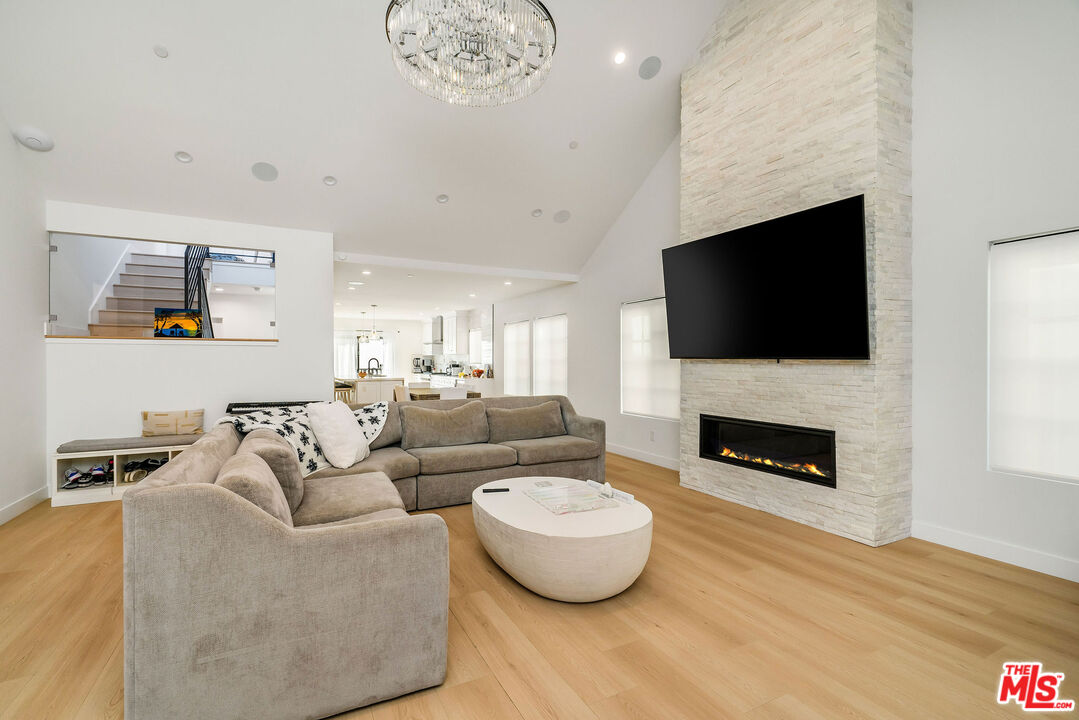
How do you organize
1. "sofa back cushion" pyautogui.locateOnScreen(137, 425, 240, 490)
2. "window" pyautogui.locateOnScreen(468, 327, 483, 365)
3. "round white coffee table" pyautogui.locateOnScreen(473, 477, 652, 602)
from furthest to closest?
1. "window" pyautogui.locateOnScreen(468, 327, 483, 365)
2. "round white coffee table" pyautogui.locateOnScreen(473, 477, 652, 602)
3. "sofa back cushion" pyautogui.locateOnScreen(137, 425, 240, 490)

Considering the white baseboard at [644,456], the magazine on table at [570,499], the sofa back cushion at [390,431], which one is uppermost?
the sofa back cushion at [390,431]

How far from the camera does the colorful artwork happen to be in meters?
4.71

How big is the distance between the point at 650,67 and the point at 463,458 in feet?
12.4

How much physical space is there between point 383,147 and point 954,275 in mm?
4503

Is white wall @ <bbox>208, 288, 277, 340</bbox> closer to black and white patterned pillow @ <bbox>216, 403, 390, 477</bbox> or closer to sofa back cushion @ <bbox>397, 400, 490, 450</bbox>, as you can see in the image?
black and white patterned pillow @ <bbox>216, 403, 390, 477</bbox>

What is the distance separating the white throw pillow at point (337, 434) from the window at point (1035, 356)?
413cm

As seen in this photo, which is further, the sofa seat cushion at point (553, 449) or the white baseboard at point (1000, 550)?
the sofa seat cushion at point (553, 449)

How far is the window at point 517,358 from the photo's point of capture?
28.9 feet

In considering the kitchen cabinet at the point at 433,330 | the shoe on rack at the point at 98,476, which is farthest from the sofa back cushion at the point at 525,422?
the kitchen cabinet at the point at 433,330

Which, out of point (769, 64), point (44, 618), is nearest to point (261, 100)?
point (44, 618)

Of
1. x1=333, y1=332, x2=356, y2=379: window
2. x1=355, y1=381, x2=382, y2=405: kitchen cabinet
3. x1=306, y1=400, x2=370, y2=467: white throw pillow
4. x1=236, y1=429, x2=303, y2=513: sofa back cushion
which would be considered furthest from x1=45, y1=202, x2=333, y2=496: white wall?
x1=333, y1=332, x2=356, y2=379: window

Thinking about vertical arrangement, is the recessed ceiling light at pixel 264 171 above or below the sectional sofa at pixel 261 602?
above

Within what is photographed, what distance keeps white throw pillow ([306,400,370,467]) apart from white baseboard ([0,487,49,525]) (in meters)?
2.32

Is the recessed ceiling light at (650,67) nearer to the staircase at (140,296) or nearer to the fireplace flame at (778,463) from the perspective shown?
the fireplace flame at (778,463)
